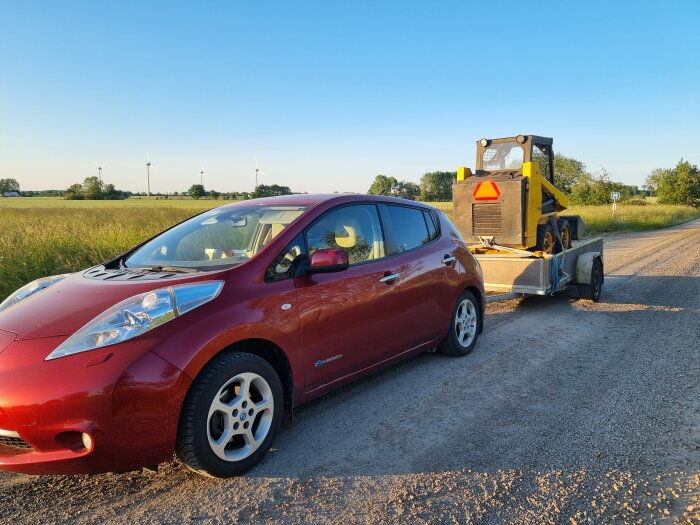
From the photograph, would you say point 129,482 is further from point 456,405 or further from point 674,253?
point 674,253

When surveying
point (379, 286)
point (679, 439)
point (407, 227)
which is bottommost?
point (679, 439)

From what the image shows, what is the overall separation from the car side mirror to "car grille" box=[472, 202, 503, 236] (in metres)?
5.74

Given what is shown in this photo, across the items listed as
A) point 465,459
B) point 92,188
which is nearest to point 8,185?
point 92,188

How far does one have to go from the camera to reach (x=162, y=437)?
278cm

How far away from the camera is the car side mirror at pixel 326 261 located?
11.6ft

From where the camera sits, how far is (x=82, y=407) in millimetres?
2574

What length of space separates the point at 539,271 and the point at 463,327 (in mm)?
2491

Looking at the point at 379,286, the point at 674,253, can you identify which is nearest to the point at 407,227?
the point at 379,286

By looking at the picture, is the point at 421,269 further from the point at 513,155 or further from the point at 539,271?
the point at 513,155

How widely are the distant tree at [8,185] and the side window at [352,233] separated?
75148 mm

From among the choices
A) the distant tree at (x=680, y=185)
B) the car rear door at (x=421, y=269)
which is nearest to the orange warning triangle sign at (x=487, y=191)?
the car rear door at (x=421, y=269)

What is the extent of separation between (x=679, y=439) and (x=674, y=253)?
46.2ft

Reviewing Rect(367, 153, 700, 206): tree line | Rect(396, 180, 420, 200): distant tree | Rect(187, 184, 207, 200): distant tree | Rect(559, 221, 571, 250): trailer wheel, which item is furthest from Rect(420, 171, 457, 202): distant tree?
Rect(559, 221, 571, 250): trailer wheel

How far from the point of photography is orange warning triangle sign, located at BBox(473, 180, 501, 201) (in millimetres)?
8719
